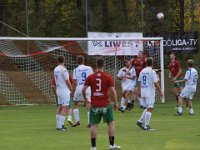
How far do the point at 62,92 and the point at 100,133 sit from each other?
1.85m

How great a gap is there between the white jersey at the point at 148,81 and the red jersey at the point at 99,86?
166 inches

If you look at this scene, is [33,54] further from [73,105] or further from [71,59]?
[73,105]

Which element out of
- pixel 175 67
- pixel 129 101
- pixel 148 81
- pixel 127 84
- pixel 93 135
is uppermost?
pixel 175 67

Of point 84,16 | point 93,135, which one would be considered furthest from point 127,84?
point 84,16

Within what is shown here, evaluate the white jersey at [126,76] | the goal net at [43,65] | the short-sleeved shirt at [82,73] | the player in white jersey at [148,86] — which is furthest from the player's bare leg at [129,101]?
the player in white jersey at [148,86]

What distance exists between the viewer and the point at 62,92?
18156 millimetres

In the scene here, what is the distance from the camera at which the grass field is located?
14516mm

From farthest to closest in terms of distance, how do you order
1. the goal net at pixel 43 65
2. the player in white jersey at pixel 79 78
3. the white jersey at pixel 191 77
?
the goal net at pixel 43 65 < the white jersey at pixel 191 77 < the player in white jersey at pixel 79 78

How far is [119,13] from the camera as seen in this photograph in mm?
42719

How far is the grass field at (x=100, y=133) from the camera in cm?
1452

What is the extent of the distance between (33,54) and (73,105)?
530 inches

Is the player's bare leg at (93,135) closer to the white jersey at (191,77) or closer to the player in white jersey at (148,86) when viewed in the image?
the player in white jersey at (148,86)

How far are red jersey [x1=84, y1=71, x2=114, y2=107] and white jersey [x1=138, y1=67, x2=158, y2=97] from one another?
13.8 ft

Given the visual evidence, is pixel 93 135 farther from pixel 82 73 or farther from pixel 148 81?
pixel 82 73
